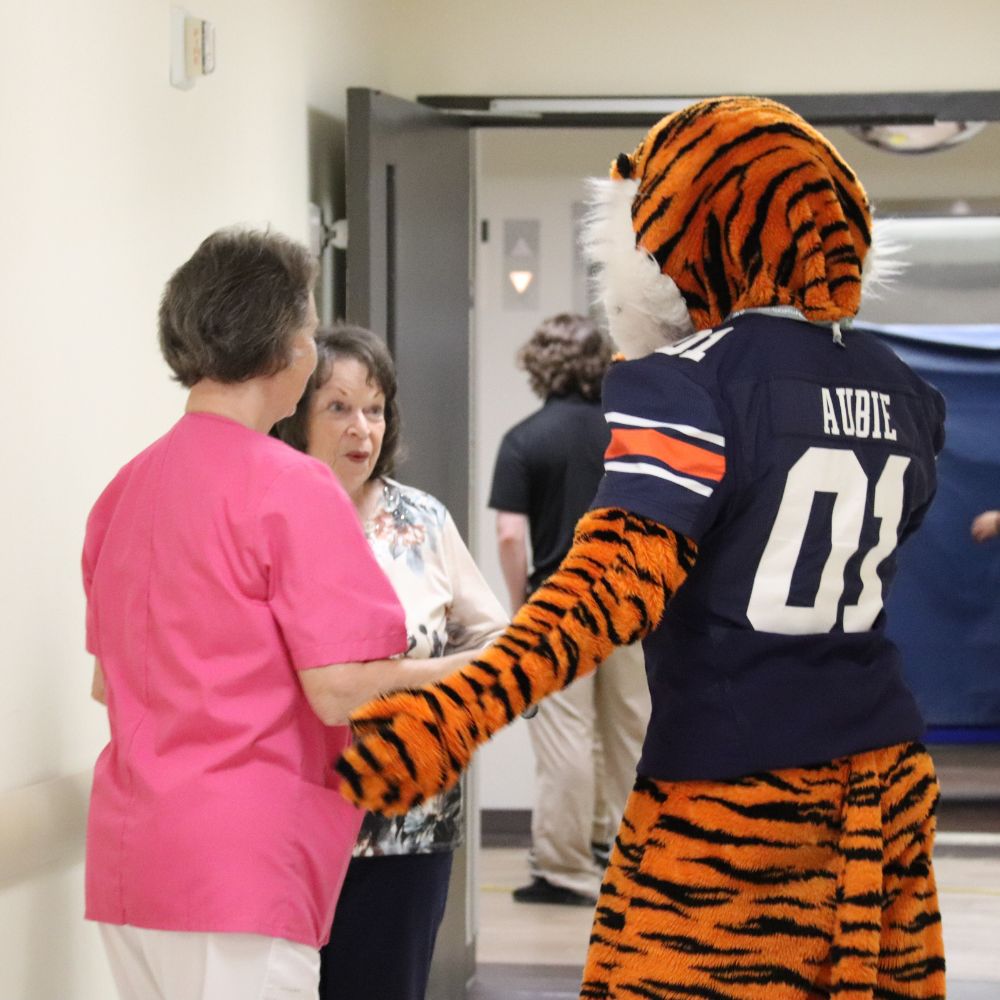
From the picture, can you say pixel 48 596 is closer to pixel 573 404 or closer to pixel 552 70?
pixel 552 70

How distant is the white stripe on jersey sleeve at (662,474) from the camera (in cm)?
150

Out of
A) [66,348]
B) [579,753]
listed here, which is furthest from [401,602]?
[579,753]

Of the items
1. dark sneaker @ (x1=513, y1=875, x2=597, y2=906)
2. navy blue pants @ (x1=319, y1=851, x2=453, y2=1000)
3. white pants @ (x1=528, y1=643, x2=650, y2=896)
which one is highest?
navy blue pants @ (x1=319, y1=851, x2=453, y2=1000)

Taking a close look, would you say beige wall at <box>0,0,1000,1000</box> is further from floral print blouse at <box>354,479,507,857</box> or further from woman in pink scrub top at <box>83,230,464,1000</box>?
floral print blouse at <box>354,479,507,857</box>

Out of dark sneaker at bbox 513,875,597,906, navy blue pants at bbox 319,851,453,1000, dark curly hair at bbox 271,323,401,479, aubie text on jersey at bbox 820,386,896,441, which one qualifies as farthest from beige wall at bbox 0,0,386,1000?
dark sneaker at bbox 513,875,597,906

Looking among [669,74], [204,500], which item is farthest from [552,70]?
[204,500]

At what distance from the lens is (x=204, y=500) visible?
65.5 inches

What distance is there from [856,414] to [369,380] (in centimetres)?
101

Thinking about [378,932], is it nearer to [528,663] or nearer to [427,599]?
[427,599]

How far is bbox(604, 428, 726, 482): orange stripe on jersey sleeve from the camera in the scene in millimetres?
1505

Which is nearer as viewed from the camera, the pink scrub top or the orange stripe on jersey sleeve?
the orange stripe on jersey sleeve

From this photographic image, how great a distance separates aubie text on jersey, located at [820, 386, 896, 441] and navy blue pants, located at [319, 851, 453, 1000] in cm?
101

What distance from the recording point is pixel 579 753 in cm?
468

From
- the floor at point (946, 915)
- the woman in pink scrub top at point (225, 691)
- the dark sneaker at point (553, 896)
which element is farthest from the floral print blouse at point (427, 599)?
the dark sneaker at point (553, 896)
